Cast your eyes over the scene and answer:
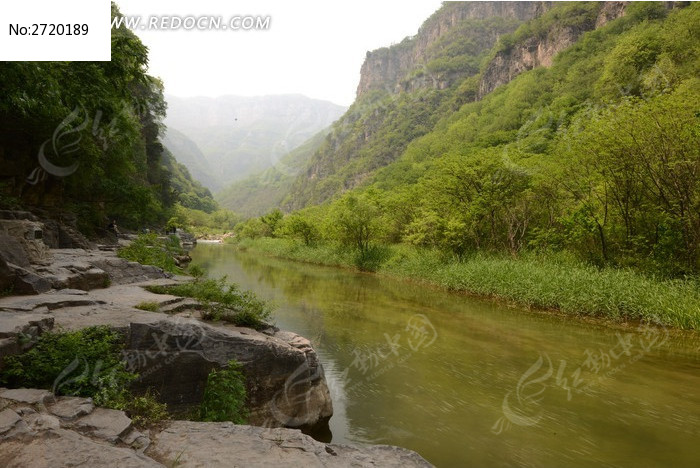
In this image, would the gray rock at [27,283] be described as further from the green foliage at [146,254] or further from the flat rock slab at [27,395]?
the green foliage at [146,254]

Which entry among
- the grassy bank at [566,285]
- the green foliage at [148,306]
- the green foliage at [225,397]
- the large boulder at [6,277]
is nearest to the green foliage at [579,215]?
the grassy bank at [566,285]

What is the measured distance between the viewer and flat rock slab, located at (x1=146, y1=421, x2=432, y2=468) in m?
3.41

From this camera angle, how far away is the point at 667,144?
14.5 m

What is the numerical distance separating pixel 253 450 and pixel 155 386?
6.62ft

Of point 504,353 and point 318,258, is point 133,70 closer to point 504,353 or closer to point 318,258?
point 504,353

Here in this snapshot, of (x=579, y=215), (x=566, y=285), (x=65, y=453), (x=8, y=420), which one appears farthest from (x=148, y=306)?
(x=579, y=215)

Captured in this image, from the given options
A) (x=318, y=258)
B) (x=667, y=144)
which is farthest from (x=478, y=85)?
(x=667, y=144)

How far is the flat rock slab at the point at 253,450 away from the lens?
3412 millimetres

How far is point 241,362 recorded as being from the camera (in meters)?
5.41

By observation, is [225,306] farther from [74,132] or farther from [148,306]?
[74,132]

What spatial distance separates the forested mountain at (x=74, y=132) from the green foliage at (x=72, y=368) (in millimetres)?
5027

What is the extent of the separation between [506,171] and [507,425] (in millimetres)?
19826

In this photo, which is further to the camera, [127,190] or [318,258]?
[318,258]

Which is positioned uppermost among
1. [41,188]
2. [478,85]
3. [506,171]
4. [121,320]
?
[478,85]
